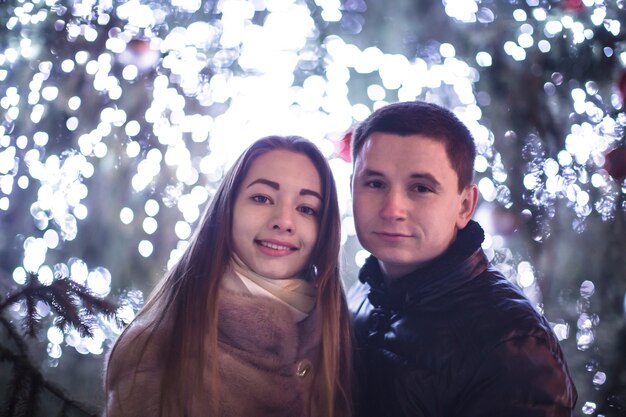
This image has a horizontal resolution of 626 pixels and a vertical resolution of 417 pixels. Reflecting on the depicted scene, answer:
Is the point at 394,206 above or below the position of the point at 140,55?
below

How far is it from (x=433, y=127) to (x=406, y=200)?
7.2 inches

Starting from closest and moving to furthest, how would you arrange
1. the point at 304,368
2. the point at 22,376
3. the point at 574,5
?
1. the point at 22,376
2. the point at 304,368
3. the point at 574,5

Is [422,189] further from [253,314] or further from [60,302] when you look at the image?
[60,302]

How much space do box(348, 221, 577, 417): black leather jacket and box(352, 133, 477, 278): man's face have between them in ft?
0.20

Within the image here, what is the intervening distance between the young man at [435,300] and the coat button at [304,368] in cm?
14

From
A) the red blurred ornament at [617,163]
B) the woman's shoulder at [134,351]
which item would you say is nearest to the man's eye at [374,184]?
the woman's shoulder at [134,351]

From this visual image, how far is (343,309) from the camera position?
1.36 m

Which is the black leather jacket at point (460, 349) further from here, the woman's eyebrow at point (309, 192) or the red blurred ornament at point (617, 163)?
the red blurred ornament at point (617, 163)

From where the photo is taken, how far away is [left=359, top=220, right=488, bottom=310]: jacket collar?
123 centimetres

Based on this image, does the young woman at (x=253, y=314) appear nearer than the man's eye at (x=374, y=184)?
Yes


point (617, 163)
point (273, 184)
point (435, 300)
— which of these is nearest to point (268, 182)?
point (273, 184)

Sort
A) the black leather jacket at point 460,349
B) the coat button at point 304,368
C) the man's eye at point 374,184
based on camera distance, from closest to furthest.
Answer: the black leather jacket at point 460,349 < the coat button at point 304,368 < the man's eye at point 374,184

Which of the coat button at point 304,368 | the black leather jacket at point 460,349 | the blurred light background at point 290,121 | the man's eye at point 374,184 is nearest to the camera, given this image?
the black leather jacket at point 460,349

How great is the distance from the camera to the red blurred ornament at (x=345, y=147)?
→ 1.57m
